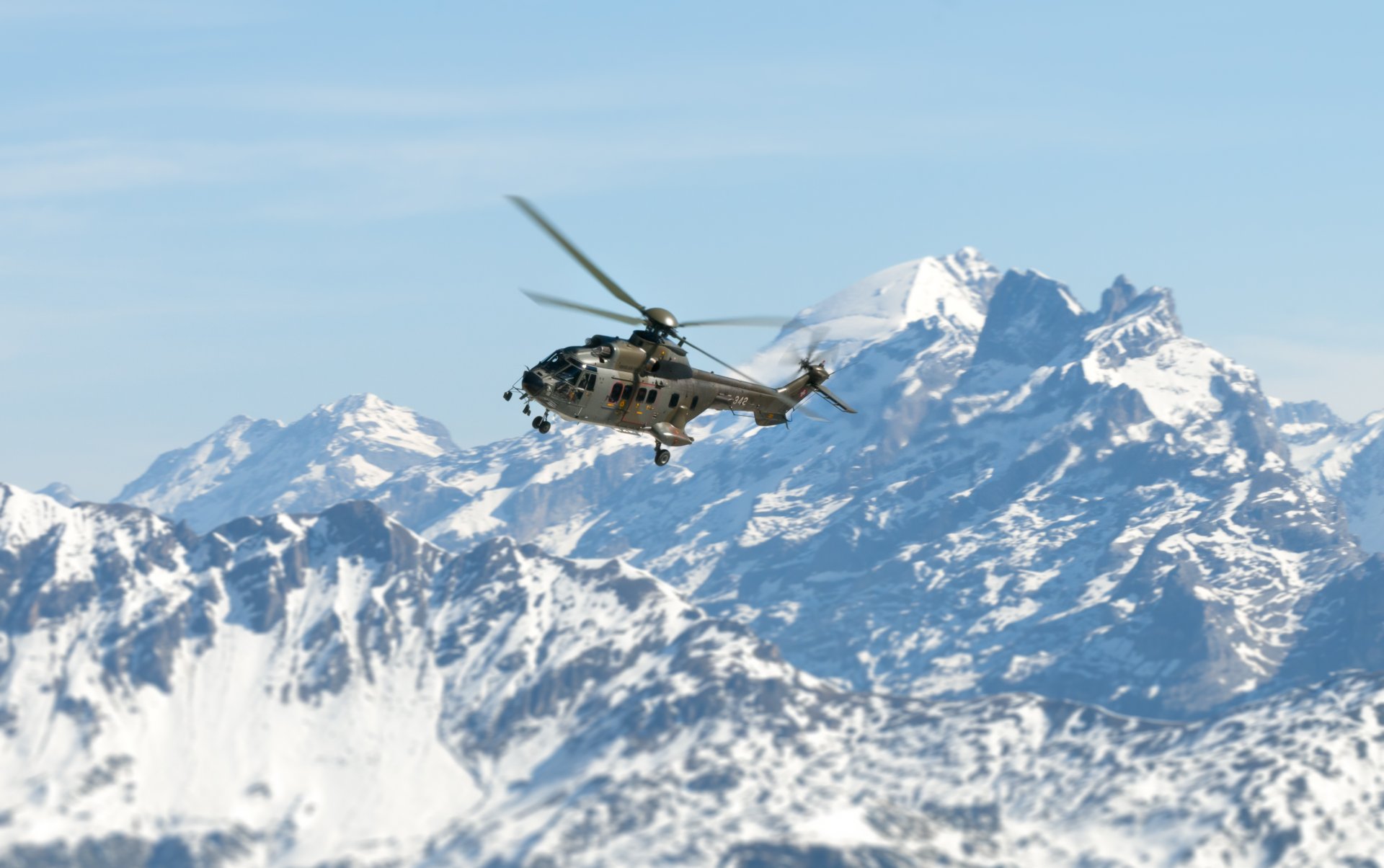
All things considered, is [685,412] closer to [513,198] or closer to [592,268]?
[592,268]

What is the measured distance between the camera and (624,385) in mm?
191500

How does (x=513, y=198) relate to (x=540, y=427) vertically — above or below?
above

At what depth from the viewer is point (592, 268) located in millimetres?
178375

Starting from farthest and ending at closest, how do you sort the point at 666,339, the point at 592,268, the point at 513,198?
the point at 666,339 → the point at 592,268 → the point at 513,198

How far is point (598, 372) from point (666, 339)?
30.0 ft

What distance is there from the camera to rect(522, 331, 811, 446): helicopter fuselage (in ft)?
613

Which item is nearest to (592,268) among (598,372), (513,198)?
(598,372)

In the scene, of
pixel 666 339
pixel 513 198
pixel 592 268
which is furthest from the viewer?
pixel 666 339

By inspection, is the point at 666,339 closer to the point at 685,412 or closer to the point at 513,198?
the point at 685,412

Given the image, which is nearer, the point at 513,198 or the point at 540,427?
the point at 513,198

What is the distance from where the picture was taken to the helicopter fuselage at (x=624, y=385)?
18688 centimetres

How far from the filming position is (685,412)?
199000 mm

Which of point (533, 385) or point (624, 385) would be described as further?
point (624, 385)

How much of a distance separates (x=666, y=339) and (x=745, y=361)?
31.5 ft
